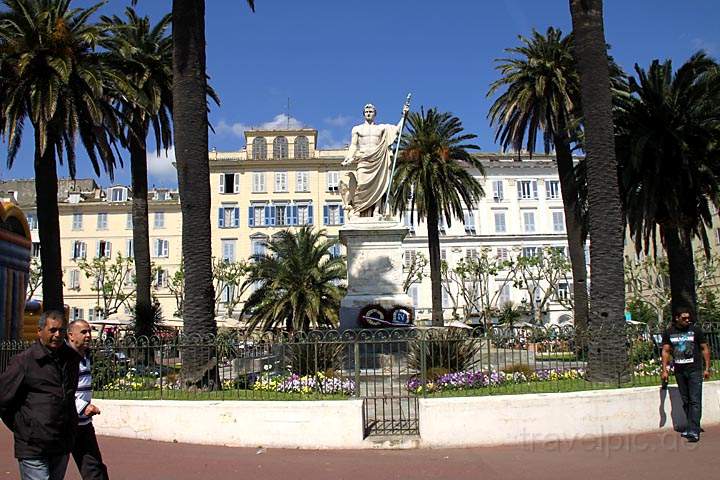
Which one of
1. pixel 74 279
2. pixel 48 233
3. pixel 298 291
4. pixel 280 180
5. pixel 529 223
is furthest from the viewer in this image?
pixel 529 223

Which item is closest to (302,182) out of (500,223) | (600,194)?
(500,223)

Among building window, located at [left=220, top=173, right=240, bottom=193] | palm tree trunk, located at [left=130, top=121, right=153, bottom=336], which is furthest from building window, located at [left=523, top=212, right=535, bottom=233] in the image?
palm tree trunk, located at [left=130, top=121, right=153, bottom=336]

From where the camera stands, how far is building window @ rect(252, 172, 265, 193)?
58.0 m

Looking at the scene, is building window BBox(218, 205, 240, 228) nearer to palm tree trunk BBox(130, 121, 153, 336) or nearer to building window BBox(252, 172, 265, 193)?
building window BBox(252, 172, 265, 193)

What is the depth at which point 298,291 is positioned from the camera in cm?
2464

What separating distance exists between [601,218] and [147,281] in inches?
611

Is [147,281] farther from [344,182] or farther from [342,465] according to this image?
[342,465]

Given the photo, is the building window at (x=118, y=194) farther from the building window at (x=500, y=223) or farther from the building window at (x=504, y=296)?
the building window at (x=504, y=296)

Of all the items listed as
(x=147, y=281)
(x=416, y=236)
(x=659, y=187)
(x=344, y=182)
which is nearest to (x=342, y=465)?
(x=344, y=182)

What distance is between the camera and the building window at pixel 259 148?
192 ft

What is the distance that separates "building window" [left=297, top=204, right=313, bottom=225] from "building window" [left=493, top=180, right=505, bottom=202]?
17247mm

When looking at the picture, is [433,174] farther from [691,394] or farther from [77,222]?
[77,222]

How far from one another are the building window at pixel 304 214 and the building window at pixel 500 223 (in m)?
17.1

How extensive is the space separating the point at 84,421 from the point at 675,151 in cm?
1617
